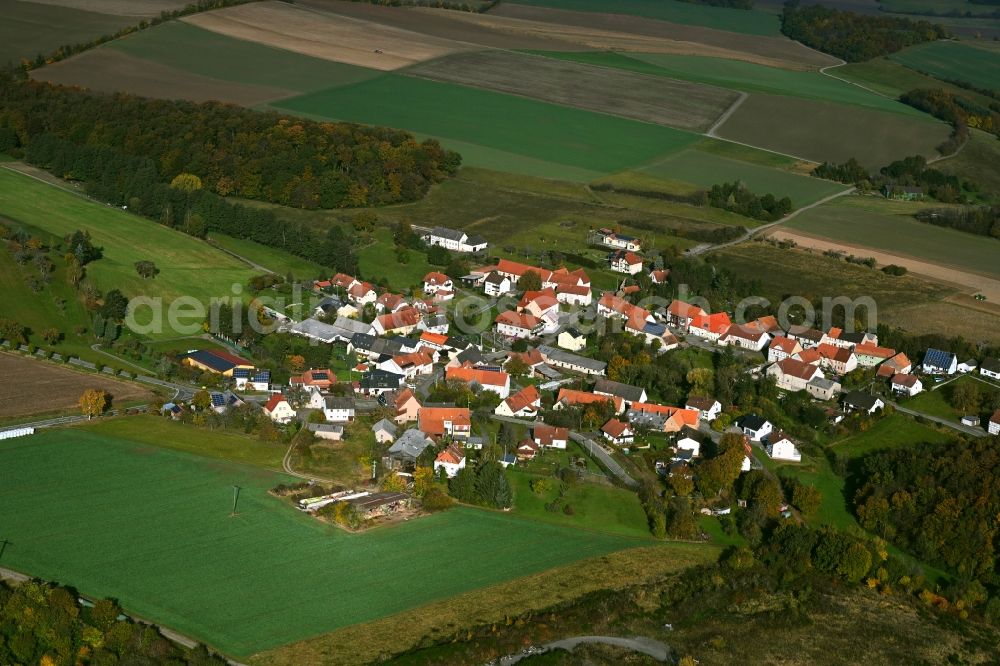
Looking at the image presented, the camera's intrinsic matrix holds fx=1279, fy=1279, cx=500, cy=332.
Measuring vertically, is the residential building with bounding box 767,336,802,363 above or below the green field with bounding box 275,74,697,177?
below

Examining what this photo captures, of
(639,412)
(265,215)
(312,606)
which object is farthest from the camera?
(265,215)

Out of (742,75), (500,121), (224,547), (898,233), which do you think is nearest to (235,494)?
(224,547)

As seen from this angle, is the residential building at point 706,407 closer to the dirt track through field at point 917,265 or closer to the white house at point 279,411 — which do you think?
the white house at point 279,411

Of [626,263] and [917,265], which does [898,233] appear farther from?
[626,263]

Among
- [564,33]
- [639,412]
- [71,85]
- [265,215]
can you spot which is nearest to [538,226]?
[265,215]

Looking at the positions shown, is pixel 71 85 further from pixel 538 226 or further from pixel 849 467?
pixel 849 467

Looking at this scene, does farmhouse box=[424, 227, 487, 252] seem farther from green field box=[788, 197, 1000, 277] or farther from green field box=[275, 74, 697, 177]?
green field box=[788, 197, 1000, 277]

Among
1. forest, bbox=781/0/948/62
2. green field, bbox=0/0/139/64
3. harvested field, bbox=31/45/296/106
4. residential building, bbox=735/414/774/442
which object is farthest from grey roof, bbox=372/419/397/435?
forest, bbox=781/0/948/62
